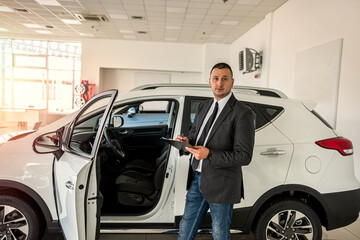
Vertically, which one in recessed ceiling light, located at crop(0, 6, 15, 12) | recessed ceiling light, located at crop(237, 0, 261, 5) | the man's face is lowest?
the man's face

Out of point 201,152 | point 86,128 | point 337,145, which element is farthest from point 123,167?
point 337,145

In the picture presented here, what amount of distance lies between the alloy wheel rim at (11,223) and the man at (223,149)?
1.18m

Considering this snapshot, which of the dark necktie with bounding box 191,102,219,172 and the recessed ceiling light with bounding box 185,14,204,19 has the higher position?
the recessed ceiling light with bounding box 185,14,204,19

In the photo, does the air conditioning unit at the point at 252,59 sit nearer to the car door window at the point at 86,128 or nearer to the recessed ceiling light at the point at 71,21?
the recessed ceiling light at the point at 71,21

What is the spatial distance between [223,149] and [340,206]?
1111 millimetres

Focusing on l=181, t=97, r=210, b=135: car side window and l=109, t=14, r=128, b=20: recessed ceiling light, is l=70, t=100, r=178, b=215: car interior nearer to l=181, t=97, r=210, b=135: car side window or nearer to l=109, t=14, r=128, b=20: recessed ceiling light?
l=181, t=97, r=210, b=135: car side window

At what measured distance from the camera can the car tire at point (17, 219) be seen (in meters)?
1.70

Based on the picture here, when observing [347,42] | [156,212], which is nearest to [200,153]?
[156,212]

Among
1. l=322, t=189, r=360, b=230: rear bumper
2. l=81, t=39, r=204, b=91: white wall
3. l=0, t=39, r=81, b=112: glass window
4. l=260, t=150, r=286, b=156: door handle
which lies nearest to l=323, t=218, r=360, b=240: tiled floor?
l=322, t=189, r=360, b=230: rear bumper

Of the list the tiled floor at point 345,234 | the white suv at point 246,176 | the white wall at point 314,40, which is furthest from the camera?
the white wall at point 314,40

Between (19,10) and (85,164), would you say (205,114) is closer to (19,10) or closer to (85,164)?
(85,164)

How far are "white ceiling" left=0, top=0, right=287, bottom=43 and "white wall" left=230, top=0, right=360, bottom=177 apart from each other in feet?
1.66

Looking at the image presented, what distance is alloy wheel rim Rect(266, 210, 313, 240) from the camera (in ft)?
6.08

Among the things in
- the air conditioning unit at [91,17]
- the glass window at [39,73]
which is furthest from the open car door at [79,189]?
the glass window at [39,73]
